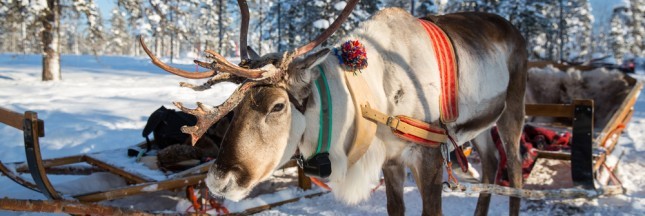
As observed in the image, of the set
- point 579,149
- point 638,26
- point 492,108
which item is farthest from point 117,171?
point 638,26

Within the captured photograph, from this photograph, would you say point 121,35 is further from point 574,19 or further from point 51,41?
point 574,19

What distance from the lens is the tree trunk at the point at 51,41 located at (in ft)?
47.4

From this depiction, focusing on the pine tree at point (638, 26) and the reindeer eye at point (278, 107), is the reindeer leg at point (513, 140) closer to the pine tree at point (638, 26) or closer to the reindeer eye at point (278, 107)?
the reindeer eye at point (278, 107)

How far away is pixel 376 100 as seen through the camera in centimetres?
243

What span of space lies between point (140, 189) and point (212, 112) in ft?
5.96

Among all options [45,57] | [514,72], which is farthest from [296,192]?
[45,57]

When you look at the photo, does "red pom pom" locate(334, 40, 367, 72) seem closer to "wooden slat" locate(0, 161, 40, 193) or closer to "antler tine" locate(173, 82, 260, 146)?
"antler tine" locate(173, 82, 260, 146)

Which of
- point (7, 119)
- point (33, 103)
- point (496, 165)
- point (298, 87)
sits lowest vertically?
point (33, 103)

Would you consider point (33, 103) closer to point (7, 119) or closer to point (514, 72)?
point (7, 119)

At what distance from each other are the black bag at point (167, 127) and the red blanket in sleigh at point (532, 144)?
11.5 ft

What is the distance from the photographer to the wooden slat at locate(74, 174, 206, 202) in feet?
10.8

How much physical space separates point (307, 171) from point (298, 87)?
0.47 metres

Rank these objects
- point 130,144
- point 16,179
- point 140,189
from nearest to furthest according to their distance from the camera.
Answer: point 140,189 → point 16,179 → point 130,144

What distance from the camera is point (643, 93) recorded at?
18.8 meters
